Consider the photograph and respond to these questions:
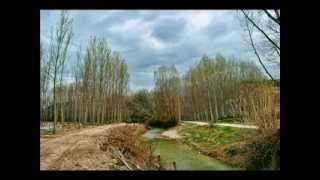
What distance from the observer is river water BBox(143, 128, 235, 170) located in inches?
148

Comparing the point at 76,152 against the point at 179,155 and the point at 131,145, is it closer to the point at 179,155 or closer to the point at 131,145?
the point at 131,145

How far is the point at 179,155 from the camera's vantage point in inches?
151

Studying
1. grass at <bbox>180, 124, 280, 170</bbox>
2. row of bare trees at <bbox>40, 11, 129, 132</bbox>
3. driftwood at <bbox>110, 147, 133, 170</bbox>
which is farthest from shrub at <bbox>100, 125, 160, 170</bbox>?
grass at <bbox>180, 124, 280, 170</bbox>

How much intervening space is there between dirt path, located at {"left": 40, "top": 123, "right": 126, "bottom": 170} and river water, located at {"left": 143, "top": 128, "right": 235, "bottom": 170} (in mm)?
320

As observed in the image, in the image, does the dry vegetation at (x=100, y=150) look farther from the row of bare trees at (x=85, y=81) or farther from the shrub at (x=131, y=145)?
the row of bare trees at (x=85, y=81)

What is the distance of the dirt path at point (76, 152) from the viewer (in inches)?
147

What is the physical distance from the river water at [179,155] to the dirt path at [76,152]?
1.05ft

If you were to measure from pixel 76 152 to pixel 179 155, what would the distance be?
86 centimetres

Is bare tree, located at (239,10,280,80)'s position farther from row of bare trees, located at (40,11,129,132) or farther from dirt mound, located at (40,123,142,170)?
dirt mound, located at (40,123,142,170)

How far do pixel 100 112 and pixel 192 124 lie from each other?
0.81 metres

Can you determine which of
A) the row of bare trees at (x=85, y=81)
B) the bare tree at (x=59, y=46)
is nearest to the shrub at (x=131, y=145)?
the row of bare trees at (x=85, y=81)
